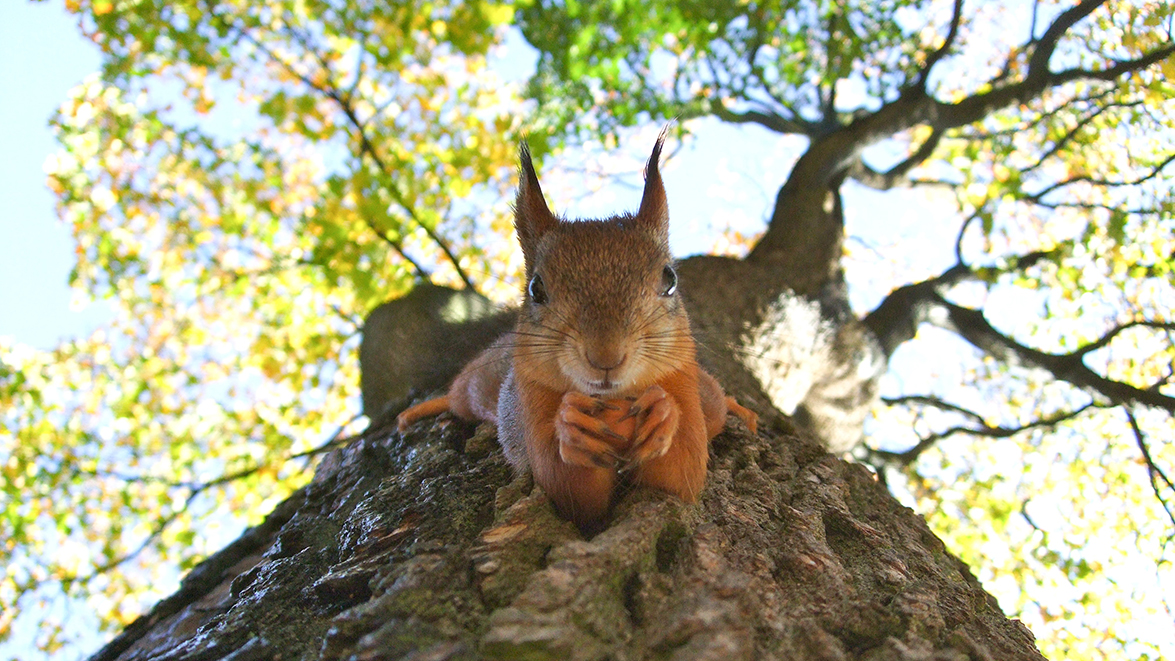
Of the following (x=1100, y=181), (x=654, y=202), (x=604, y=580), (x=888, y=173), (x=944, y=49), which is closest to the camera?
(x=604, y=580)

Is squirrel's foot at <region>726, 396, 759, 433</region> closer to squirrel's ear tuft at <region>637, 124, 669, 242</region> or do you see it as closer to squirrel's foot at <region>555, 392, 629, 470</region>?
squirrel's ear tuft at <region>637, 124, 669, 242</region>

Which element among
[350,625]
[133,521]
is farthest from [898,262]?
[133,521]

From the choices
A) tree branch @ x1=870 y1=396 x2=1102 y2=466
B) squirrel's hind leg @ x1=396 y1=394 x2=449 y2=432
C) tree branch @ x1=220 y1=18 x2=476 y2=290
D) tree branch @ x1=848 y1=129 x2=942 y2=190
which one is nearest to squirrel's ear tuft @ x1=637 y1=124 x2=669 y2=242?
squirrel's hind leg @ x1=396 y1=394 x2=449 y2=432

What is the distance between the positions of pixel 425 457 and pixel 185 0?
163 inches

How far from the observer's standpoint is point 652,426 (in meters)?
1.57

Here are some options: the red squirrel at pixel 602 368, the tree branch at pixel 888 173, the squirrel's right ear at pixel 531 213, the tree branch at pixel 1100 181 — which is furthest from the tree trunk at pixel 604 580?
the tree branch at pixel 888 173

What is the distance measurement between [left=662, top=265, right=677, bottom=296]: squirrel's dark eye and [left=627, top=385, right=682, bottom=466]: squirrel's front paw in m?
0.44

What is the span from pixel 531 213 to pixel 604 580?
49.8 inches

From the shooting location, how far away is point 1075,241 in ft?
12.3

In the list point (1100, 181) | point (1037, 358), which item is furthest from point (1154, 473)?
point (1100, 181)

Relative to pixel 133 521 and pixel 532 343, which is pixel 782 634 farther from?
pixel 133 521

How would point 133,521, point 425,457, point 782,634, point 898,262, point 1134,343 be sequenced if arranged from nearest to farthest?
point 782,634, point 425,457, point 1134,343, point 133,521, point 898,262

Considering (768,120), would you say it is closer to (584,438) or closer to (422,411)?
(422,411)

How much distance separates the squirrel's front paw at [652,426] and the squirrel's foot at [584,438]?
1.9 inches
